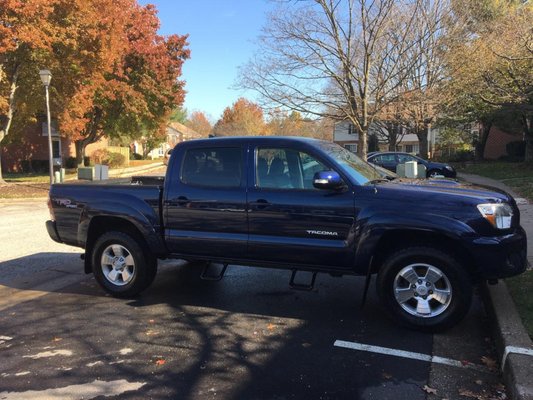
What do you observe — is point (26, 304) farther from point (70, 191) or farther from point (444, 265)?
point (444, 265)

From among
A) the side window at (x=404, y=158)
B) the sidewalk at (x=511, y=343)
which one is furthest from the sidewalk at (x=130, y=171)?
the sidewalk at (x=511, y=343)

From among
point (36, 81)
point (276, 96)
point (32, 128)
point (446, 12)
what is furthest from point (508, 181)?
point (32, 128)

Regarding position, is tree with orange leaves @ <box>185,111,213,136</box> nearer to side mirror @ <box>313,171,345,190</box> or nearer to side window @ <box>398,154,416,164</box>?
side window @ <box>398,154,416,164</box>

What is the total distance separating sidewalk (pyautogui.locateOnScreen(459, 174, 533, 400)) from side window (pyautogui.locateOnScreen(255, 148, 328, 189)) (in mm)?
2214

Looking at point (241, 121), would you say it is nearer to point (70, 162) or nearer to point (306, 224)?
point (70, 162)

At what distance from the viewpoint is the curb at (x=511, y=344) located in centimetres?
339

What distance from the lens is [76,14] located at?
1948 centimetres

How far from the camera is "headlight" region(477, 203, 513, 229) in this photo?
4.51 meters

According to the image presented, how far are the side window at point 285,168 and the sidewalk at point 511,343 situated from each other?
87.1 inches

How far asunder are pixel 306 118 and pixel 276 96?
1.77 m

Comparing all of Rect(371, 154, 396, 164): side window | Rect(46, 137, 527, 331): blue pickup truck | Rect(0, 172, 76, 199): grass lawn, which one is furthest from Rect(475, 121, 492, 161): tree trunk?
Rect(46, 137, 527, 331): blue pickup truck

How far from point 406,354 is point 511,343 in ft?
2.78

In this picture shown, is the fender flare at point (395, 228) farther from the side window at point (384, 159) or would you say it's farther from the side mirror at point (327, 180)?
the side window at point (384, 159)

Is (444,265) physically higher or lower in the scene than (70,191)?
lower
